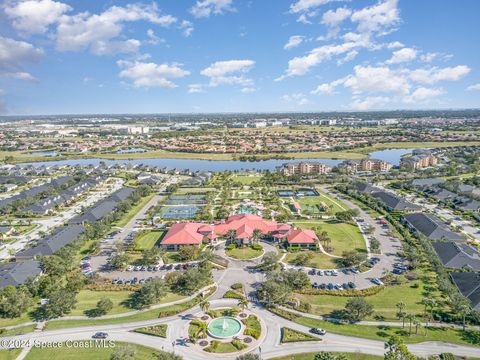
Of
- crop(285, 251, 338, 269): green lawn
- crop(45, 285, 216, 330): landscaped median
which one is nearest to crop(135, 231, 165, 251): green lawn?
crop(45, 285, 216, 330): landscaped median

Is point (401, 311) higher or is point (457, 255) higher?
point (457, 255)

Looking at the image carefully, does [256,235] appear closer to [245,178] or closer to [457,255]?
[457,255]

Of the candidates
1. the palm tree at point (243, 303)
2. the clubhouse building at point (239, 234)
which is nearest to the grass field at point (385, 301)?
the palm tree at point (243, 303)

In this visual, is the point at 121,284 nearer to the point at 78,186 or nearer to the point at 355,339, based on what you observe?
the point at 355,339

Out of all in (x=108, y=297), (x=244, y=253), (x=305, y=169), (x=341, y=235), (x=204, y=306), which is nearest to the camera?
(x=204, y=306)

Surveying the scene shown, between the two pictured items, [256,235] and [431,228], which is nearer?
[256,235]

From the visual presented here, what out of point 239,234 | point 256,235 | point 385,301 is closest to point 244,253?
point 256,235

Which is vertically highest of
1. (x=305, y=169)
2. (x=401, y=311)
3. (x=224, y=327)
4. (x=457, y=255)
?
(x=305, y=169)

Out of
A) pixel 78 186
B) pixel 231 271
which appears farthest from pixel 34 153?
pixel 231 271
